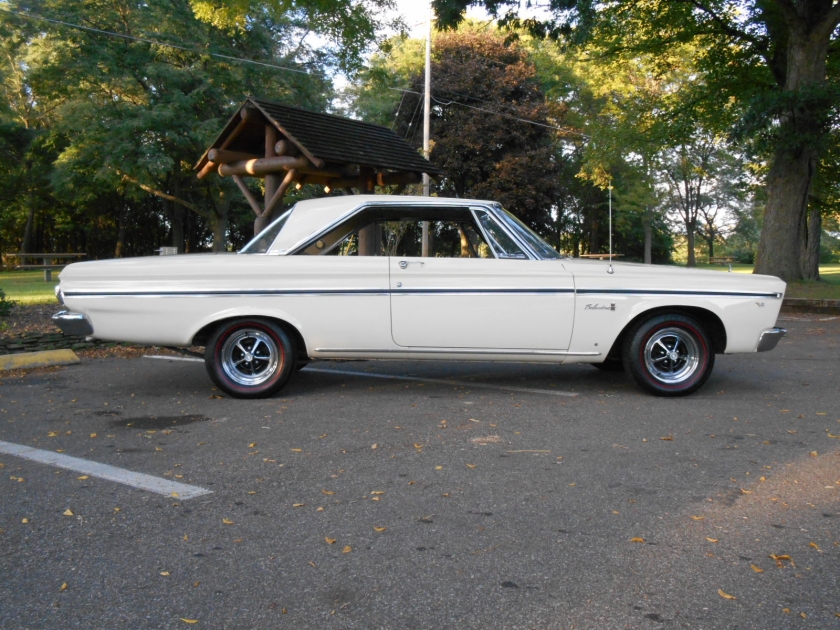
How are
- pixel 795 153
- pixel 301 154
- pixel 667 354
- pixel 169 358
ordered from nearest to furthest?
pixel 667 354 → pixel 169 358 → pixel 301 154 → pixel 795 153

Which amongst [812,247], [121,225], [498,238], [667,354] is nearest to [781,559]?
[667,354]

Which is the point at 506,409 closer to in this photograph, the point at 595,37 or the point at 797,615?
the point at 797,615

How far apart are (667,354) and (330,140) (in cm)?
656

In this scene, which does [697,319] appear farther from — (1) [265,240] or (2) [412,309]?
(1) [265,240]

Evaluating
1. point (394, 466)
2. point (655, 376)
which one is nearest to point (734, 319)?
point (655, 376)

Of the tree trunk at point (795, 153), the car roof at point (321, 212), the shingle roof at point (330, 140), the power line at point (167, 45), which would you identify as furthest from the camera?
the power line at point (167, 45)

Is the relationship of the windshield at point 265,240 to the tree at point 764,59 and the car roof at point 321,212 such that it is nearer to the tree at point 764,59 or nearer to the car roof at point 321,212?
the car roof at point 321,212

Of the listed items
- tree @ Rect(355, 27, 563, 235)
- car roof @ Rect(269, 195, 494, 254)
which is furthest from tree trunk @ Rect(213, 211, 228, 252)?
car roof @ Rect(269, 195, 494, 254)

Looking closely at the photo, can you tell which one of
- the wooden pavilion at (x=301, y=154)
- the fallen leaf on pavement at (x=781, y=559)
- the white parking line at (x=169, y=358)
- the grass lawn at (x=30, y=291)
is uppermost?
the wooden pavilion at (x=301, y=154)

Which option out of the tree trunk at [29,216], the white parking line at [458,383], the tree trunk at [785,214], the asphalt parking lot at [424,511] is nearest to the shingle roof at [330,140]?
the white parking line at [458,383]

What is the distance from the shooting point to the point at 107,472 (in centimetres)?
447

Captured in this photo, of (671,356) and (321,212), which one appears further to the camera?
(321,212)

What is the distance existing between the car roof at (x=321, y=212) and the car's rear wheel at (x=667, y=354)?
182 centimetres

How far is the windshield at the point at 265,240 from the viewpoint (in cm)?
673
